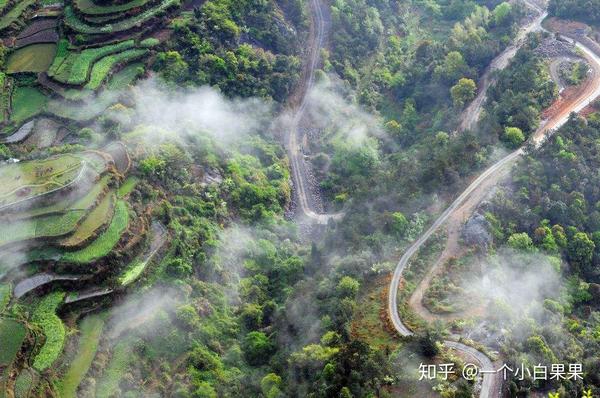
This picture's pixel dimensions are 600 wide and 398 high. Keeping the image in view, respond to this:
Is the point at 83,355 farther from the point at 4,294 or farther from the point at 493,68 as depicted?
the point at 493,68

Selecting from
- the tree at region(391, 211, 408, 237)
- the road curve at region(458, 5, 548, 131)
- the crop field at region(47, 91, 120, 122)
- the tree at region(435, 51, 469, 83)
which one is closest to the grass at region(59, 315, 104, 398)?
the crop field at region(47, 91, 120, 122)

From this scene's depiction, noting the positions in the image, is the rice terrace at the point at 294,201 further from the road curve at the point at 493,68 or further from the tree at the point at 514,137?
the road curve at the point at 493,68

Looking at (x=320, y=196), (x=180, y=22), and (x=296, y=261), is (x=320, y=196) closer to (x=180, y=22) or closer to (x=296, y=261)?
(x=296, y=261)

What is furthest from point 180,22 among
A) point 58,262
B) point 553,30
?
point 553,30

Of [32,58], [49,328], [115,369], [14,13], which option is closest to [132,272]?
[49,328]

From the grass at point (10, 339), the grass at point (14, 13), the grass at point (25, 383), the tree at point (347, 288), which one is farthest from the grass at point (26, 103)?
the tree at point (347, 288)
